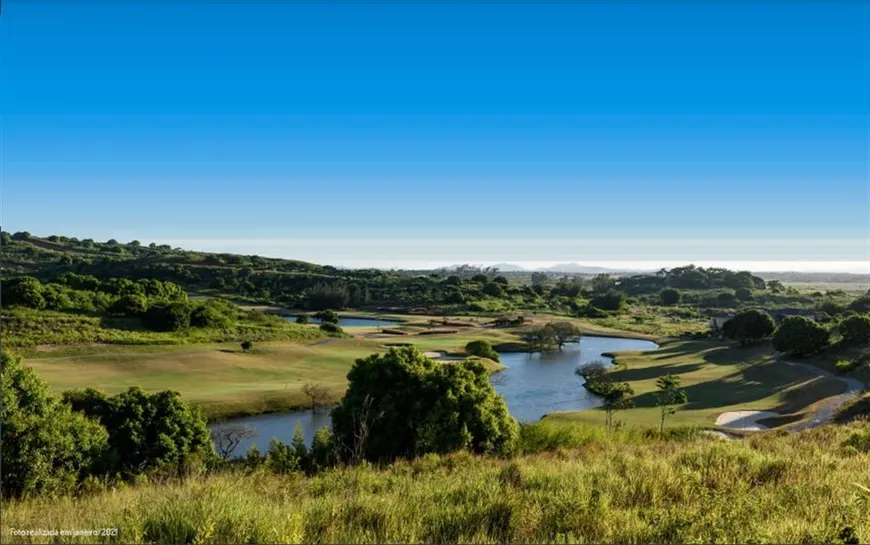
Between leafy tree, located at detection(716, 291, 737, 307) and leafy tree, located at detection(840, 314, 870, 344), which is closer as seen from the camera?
leafy tree, located at detection(840, 314, 870, 344)

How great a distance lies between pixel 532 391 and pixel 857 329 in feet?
104

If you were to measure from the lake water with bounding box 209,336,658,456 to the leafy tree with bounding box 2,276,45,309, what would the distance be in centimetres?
3659

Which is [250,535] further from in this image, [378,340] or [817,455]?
[378,340]

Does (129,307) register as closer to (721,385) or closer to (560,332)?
(560,332)

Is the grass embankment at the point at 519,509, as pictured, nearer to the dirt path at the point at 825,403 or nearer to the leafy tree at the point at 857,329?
the dirt path at the point at 825,403

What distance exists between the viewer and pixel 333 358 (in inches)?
2451

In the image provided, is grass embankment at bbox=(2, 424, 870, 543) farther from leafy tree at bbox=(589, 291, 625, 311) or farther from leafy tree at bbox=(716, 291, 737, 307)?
leafy tree at bbox=(716, 291, 737, 307)

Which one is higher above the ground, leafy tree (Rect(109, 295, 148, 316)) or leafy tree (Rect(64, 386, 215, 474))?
leafy tree (Rect(109, 295, 148, 316))

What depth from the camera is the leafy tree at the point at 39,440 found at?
16656 mm

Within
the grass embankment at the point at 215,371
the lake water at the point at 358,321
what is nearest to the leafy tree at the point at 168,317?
the grass embankment at the point at 215,371

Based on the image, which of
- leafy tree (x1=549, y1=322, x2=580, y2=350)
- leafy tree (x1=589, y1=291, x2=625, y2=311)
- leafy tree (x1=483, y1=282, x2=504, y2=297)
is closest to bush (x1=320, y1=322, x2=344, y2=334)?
leafy tree (x1=549, y1=322, x2=580, y2=350)

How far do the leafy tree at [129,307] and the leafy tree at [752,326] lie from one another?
69830mm

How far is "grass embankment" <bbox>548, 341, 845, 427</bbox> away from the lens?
128 feet

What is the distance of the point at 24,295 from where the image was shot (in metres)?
60.3
